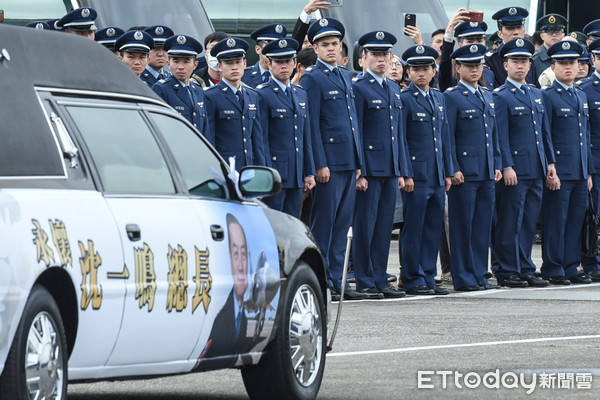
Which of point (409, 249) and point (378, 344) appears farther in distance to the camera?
point (409, 249)

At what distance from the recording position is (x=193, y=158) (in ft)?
25.9

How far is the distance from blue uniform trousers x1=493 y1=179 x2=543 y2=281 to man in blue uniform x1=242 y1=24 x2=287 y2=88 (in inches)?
108

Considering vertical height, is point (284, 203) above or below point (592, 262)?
above

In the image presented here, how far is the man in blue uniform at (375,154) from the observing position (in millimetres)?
14945

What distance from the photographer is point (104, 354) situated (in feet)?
22.0

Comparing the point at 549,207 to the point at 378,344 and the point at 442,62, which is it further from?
the point at 378,344

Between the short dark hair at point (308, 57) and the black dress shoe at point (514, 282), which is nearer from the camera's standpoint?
the short dark hair at point (308, 57)

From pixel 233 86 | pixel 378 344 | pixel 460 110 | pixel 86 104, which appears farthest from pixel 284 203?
pixel 86 104

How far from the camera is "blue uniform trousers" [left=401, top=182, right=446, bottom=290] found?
15.5 metres

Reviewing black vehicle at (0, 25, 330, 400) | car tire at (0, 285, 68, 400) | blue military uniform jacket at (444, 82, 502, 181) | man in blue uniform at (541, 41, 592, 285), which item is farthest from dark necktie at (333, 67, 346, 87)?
car tire at (0, 285, 68, 400)

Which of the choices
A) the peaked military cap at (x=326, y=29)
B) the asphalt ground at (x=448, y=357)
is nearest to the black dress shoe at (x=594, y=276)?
the asphalt ground at (x=448, y=357)

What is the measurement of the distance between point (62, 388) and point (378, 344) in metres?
4.73

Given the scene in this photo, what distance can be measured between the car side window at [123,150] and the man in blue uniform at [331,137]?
23.4 feet

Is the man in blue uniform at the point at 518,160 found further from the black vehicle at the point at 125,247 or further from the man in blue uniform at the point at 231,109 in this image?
the black vehicle at the point at 125,247
